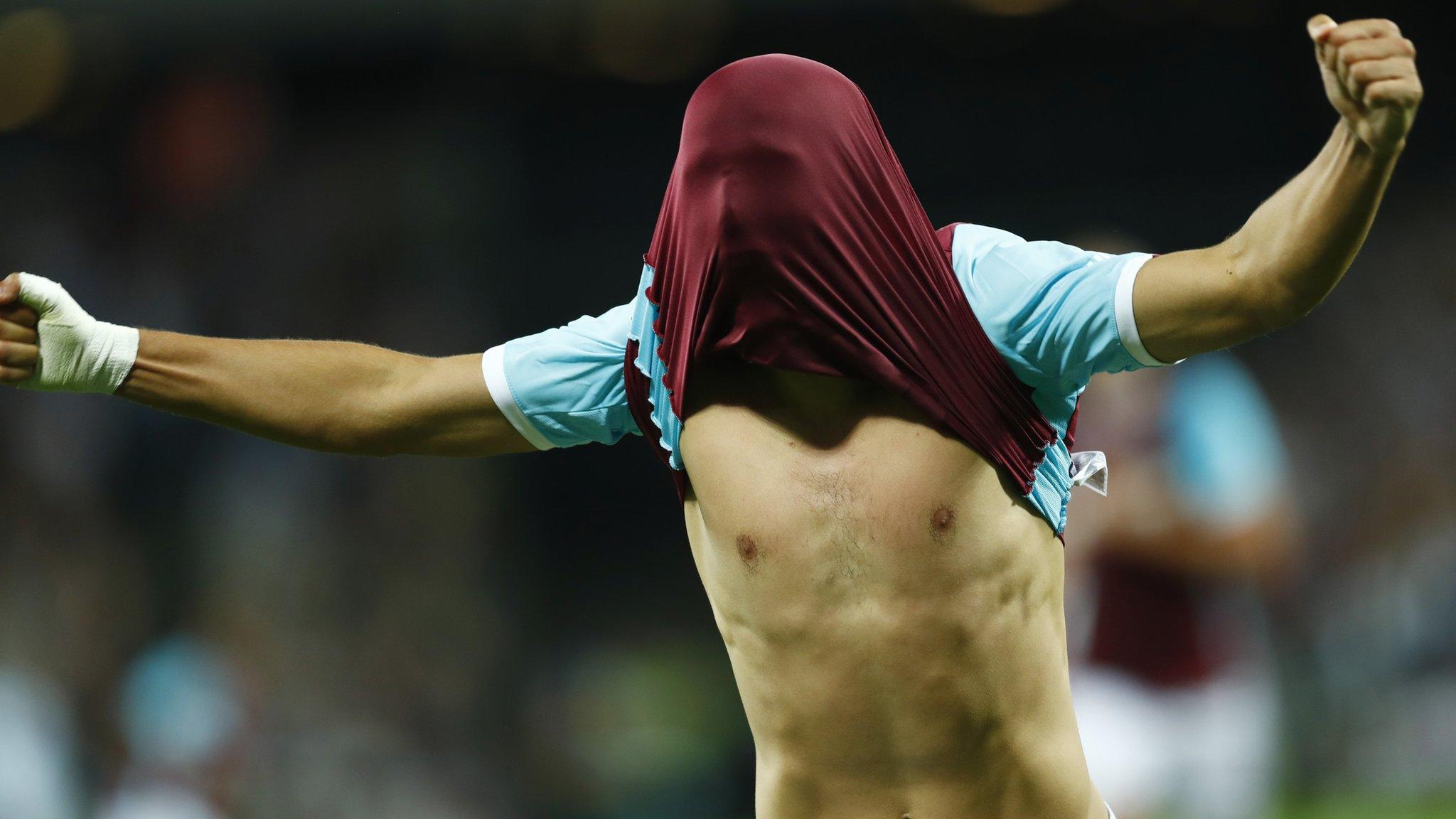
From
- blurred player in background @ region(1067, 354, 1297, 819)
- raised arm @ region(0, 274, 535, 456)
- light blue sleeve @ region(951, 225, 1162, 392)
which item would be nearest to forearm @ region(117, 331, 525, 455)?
raised arm @ region(0, 274, 535, 456)

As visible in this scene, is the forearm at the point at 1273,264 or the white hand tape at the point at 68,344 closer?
the forearm at the point at 1273,264

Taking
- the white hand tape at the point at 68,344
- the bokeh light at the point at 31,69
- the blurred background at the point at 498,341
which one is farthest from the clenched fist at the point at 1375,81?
the bokeh light at the point at 31,69

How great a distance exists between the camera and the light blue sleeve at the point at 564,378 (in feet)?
8.65

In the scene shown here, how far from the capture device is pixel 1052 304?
2.32 meters

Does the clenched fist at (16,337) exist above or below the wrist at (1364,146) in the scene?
below

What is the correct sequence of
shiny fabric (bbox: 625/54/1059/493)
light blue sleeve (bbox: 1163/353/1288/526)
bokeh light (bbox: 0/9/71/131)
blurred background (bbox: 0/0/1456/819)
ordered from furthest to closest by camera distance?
bokeh light (bbox: 0/9/71/131) < blurred background (bbox: 0/0/1456/819) < light blue sleeve (bbox: 1163/353/1288/526) < shiny fabric (bbox: 625/54/1059/493)

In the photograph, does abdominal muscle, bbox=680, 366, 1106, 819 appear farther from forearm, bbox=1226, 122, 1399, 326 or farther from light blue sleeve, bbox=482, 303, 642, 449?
forearm, bbox=1226, 122, 1399, 326

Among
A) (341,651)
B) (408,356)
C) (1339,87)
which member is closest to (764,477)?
(408,356)

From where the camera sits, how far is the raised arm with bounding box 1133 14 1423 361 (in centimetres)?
193

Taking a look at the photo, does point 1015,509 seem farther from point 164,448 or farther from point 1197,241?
point 164,448

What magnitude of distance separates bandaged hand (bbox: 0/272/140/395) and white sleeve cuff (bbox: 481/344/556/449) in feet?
2.00

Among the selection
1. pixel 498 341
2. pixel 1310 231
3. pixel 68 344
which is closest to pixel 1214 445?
pixel 1310 231

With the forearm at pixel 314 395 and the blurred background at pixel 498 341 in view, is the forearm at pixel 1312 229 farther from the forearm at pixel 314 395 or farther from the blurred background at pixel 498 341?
the blurred background at pixel 498 341

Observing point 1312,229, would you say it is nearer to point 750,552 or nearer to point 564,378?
point 750,552
